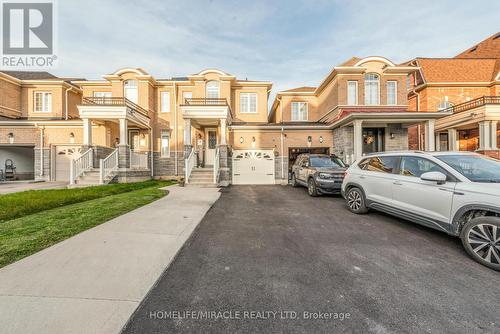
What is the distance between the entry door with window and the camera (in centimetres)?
1318

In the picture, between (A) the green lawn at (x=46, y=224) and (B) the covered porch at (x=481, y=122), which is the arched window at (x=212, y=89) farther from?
(B) the covered porch at (x=481, y=122)

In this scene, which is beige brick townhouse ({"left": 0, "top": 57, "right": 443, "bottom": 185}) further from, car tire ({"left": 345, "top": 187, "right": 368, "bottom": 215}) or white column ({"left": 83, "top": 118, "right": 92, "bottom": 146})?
car tire ({"left": 345, "top": 187, "right": 368, "bottom": 215})

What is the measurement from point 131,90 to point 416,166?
17266 millimetres

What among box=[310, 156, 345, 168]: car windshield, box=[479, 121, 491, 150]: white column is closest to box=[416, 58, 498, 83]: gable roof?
box=[479, 121, 491, 150]: white column

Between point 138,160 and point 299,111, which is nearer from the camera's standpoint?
point 138,160

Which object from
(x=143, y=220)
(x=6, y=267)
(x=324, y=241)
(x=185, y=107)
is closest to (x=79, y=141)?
(x=185, y=107)

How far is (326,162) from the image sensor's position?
9.61 metres

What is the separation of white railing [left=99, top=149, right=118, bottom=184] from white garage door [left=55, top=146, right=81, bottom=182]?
419cm

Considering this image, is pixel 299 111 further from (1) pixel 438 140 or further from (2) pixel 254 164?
(1) pixel 438 140

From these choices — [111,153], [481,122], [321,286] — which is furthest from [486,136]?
[111,153]

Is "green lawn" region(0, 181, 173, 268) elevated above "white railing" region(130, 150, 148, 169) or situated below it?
below

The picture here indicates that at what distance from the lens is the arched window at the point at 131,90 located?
15.2 metres

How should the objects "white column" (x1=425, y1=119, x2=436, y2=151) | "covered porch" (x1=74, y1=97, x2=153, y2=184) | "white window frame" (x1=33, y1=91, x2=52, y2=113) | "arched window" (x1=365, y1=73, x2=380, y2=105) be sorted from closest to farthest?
"white column" (x1=425, y1=119, x2=436, y2=151)
"covered porch" (x1=74, y1=97, x2=153, y2=184)
"arched window" (x1=365, y1=73, x2=380, y2=105)
"white window frame" (x1=33, y1=91, x2=52, y2=113)

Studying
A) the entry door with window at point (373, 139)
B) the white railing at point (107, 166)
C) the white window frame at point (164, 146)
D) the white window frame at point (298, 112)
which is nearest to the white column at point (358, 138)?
the entry door with window at point (373, 139)
